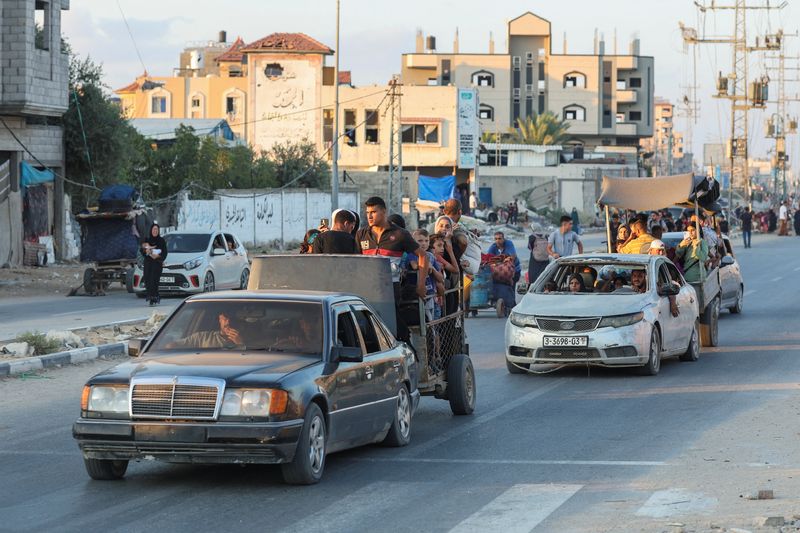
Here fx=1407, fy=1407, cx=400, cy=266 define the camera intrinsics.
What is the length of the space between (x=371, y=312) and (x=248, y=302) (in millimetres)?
1178

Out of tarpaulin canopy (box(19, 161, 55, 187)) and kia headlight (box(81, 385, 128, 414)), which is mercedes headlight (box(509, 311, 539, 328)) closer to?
kia headlight (box(81, 385, 128, 414))

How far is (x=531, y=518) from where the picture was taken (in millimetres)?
8312

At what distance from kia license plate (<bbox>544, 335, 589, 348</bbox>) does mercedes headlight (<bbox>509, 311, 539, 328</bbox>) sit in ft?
0.95

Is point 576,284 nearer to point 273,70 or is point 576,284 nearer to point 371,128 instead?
point 371,128

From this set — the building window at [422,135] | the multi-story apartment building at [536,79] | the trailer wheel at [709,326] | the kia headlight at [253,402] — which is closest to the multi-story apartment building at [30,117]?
the trailer wheel at [709,326]

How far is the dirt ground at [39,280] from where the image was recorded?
32.5 metres

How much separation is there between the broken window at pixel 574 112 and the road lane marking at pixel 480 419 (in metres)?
119

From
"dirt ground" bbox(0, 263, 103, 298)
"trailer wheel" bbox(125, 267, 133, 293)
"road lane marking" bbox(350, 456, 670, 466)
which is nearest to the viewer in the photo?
"road lane marking" bbox(350, 456, 670, 466)

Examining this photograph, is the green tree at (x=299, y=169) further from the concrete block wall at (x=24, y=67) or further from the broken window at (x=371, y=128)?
the concrete block wall at (x=24, y=67)

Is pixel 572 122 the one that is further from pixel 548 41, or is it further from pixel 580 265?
pixel 580 265

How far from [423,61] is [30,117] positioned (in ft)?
312

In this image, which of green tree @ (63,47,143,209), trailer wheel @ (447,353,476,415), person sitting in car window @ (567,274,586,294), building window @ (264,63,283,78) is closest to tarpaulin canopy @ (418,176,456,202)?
building window @ (264,63,283,78)

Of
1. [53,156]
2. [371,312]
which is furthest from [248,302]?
[53,156]

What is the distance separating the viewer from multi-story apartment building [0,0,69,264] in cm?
3672
